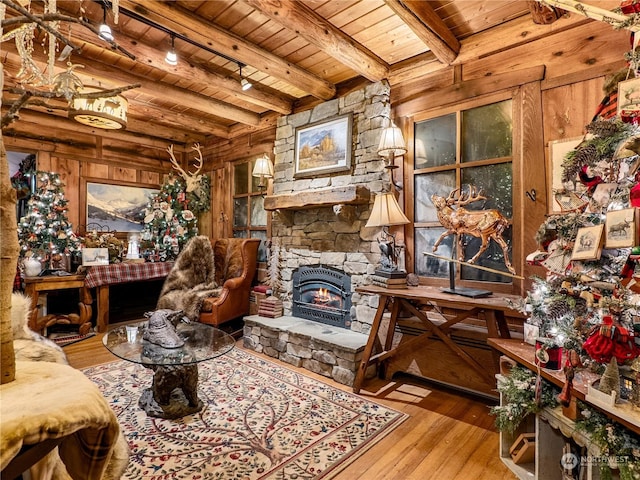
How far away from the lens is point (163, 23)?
234 centimetres

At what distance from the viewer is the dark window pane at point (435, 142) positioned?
9.36 ft

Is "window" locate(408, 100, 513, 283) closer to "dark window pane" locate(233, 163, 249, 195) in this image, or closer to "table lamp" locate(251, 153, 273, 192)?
"table lamp" locate(251, 153, 273, 192)

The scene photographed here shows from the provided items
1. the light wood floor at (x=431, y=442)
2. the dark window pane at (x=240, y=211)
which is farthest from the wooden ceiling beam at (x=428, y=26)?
the dark window pane at (x=240, y=211)

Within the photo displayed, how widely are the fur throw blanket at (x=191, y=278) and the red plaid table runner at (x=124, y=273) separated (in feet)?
2.15

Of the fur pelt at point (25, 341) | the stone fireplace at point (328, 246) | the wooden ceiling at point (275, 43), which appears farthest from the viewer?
the stone fireplace at point (328, 246)

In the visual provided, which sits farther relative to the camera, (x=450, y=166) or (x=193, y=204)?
(x=193, y=204)

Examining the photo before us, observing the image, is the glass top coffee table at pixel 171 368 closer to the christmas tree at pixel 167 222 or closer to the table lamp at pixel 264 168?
the table lamp at pixel 264 168

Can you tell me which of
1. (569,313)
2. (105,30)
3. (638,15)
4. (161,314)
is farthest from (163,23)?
(569,313)

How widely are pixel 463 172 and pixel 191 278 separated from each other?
3.19m

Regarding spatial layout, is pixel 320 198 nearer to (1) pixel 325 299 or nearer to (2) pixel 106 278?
(1) pixel 325 299

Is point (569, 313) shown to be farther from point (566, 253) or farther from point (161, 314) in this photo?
point (161, 314)

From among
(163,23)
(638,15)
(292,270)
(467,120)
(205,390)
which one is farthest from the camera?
(292,270)

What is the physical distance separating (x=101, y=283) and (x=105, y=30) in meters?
2.93

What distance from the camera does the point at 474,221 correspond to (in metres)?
2.38
